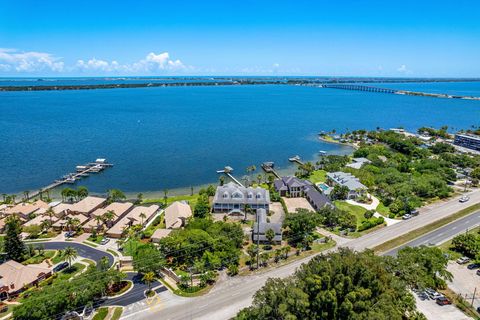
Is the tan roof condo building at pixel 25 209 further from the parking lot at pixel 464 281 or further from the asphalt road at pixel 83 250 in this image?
the parking lot at pixel 464 281

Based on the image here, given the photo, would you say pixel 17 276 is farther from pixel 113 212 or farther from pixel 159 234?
pixel 113 212

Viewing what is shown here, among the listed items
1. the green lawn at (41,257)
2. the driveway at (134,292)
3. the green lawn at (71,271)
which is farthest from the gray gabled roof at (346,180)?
the green lawn at (41,257)

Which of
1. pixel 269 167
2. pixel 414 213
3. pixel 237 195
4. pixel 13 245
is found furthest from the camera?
Result: pixel 269 167

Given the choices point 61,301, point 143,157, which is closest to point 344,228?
point 61,301

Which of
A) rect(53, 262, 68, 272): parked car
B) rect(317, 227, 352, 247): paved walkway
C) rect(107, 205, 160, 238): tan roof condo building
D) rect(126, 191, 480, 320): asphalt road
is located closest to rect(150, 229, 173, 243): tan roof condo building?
rect(107, 205, 160, 238): tan roof condo building

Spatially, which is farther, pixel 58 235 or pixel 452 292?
pixel 58 235

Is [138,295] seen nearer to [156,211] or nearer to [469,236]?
[156,211]

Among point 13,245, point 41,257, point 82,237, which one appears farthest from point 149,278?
point 13,245
